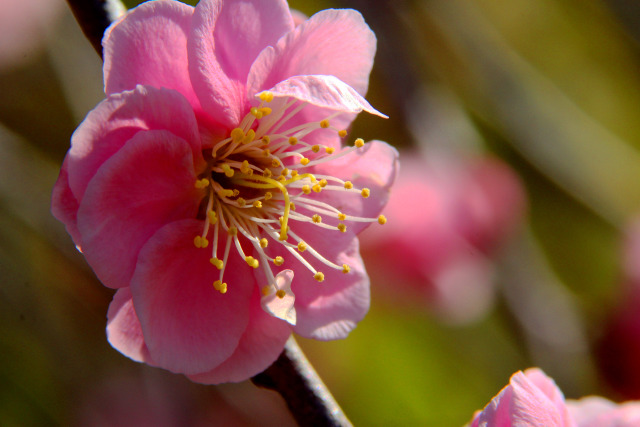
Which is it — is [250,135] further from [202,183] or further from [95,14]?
[95,14]

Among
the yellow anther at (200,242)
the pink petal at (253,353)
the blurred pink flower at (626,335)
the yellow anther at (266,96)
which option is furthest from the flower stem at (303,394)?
the blurred pink flower at (626,335)

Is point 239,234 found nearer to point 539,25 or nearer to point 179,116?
point 179,116

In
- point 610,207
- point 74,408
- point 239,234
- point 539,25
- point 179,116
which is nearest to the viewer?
point 179,116

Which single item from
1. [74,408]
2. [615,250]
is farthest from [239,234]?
[615,250]

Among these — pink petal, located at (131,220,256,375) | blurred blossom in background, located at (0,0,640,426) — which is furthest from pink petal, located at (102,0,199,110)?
blurred blossom in background, located at (0,0,640,426)

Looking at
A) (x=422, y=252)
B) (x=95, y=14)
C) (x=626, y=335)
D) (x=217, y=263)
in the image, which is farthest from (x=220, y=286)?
(x=626, y=335)
